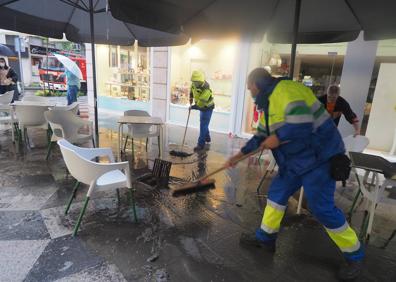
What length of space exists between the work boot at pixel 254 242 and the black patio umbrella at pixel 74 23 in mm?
2697

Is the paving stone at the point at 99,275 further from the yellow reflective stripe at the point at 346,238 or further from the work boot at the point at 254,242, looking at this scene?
the yellow reflective stripe at the point at 346,238

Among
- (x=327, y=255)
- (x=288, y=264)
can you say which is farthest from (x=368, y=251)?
(x=288, y=264)

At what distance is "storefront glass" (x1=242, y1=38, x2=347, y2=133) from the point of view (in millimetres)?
6410

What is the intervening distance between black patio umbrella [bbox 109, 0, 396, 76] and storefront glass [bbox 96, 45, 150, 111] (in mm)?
6042

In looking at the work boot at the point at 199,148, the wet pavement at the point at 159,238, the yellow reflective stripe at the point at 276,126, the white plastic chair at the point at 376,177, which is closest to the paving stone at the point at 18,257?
the wet pavement at the point at 159,238

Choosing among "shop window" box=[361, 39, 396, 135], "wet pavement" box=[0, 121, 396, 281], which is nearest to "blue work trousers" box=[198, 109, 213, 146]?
"wet pavement" box=[0, 121, 396, 281]

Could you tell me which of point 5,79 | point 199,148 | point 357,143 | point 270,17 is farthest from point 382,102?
point 5,79

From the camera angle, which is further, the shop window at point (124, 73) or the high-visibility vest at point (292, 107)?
the shop window at point (124, 73)

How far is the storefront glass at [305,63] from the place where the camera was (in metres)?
6.41

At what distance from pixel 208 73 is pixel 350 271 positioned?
23.2 ft

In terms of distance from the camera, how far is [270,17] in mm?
4055

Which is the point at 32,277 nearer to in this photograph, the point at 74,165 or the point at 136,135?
the point at 74,165

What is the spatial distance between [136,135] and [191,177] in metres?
1.33

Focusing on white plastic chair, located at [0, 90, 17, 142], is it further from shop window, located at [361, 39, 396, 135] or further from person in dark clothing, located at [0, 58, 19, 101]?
shop window, located at [361, 39, 396, 135]
